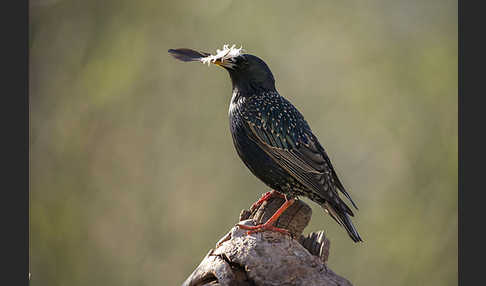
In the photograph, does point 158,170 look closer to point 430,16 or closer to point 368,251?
point 368,251

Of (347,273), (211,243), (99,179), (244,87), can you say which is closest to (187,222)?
(211,243)

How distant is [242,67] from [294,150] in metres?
0.82

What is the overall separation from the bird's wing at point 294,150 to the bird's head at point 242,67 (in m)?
0.30

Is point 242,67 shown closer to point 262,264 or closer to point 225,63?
point 225,63

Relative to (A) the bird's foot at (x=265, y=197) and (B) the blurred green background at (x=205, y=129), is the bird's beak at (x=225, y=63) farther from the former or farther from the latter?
(B) the blurred green background at (x=205, y=129)

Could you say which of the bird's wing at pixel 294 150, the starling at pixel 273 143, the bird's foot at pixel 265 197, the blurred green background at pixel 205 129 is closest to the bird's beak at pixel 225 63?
the starling at pixel 273 143

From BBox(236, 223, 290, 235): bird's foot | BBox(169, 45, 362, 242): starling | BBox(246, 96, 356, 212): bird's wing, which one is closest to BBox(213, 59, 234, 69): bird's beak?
BBox(169, 45, 362, 242): starling

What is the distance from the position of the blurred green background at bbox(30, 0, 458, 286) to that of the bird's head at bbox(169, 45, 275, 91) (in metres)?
1.78

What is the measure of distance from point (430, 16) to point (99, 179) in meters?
4.26

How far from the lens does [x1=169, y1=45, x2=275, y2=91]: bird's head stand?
4621mm

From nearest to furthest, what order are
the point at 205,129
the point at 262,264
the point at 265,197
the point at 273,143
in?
the point at 262,264 < the point at 273,143 < the point at 265,197 < the point at 205,129

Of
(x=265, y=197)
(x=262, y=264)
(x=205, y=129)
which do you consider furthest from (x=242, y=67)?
(x=205, y=129)

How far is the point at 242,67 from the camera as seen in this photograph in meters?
4.67

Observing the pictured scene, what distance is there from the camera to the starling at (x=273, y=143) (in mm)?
4449
